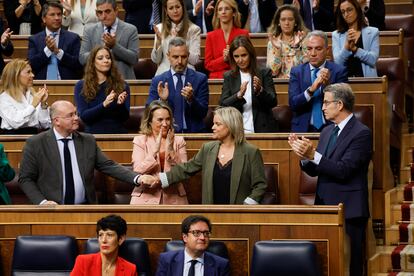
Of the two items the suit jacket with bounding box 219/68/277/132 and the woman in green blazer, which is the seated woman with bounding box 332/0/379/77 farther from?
the woman in green blazer

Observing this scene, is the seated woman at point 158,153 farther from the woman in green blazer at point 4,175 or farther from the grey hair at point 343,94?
the grey hair at point 343,94

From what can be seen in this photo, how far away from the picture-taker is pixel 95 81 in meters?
7.53

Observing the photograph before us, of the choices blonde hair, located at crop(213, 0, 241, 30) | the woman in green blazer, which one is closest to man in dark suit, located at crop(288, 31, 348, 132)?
blonde hair, located at crop(213, 0, 241, 30)

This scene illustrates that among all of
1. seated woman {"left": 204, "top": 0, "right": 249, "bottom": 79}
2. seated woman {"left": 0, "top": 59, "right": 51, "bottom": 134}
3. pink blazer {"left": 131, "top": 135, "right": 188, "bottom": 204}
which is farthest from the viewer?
seated woman {"left": 204, "top": 0, "right": 249, "bottom": 79}

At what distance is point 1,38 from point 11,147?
5.59 feet

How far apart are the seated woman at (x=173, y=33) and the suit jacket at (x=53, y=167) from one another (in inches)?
69.9

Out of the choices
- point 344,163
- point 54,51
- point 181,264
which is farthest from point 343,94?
point 54,51

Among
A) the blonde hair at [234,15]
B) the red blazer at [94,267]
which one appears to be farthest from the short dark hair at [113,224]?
the blonde hair at [234,15]

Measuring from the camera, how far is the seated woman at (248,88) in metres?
7.43

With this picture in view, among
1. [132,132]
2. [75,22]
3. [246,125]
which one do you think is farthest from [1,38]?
[246,125]

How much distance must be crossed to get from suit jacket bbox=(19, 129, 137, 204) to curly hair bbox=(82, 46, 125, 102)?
33.0 inches

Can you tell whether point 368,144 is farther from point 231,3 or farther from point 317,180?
point 231,3

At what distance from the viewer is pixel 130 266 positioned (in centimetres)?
575

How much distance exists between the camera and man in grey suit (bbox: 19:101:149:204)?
6582 millimetres
